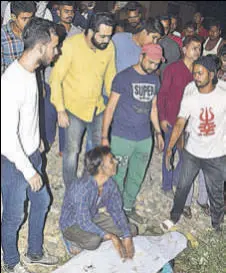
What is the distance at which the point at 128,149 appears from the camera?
268 centimetres

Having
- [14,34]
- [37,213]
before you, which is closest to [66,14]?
[14,34]

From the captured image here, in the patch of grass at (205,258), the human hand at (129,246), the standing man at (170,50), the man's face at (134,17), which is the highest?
the man's face at (134,17)

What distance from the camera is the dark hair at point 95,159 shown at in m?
2.23

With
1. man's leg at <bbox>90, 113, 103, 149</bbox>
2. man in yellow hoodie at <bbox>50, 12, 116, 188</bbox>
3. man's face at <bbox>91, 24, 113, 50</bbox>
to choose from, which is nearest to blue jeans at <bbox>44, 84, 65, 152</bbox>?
man in yellow hoodie at <bbox>50, 12, 116, 188</bbox>

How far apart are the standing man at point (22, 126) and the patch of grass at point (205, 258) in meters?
1.02

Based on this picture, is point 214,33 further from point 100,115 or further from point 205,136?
point 100,115

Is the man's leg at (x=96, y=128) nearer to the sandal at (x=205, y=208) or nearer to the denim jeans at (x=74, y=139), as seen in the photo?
the denim jeans at (x=74, y=139)

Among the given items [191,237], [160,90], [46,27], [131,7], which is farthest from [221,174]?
[131,7]

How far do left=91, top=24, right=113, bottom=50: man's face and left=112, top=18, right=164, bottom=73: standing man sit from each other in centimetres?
30

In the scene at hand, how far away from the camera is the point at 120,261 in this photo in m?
2.37

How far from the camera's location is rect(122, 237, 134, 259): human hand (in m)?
2.38

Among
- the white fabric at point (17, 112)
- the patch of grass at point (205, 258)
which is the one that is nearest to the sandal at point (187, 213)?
the patch of grass at point (205, 258)

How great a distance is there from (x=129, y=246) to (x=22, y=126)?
0.96m

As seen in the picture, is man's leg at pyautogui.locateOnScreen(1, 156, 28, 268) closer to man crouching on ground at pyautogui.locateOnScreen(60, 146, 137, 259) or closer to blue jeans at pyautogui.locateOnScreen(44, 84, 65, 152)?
man crouching on ground at pyautogui.locateOnScreen(60, 146, 137, 259)
